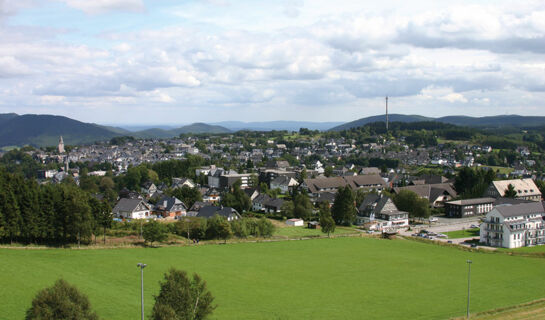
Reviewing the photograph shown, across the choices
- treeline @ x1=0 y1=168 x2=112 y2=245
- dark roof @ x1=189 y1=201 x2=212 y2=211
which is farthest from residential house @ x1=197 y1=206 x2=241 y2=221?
treeline @ x1=0 y1=168 x2=112 y2=245

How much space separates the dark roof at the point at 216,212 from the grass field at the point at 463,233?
21.8m

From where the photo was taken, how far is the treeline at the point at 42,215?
3241 cm

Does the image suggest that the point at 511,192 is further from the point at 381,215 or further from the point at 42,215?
the point at 42,215

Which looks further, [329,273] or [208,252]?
[208,252]

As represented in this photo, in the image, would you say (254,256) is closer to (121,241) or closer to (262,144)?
(121,241)

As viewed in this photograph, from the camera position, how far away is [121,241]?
3625cm

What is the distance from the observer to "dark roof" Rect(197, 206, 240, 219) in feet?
156

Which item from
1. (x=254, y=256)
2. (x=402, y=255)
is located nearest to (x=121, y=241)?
(x=254, y=256)

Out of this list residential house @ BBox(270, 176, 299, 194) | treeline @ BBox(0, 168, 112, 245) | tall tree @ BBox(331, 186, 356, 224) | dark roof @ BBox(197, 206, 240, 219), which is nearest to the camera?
treeline @ BBox(0, 168, 112, 245)

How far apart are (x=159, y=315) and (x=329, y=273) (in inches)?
662

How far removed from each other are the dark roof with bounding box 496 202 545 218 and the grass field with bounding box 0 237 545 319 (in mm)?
7002

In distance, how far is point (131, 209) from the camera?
50781 mm

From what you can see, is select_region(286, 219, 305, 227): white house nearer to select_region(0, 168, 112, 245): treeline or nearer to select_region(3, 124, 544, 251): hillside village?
select_region(3, 124, 544, 251): hillside village

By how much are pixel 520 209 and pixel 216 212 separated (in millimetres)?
30040
